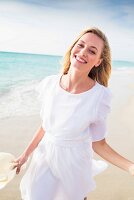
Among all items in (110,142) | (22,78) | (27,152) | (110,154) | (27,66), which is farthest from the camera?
(27,66)

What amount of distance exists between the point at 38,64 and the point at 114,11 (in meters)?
3.76

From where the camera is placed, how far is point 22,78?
40.0 ft

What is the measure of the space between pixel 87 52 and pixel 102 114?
266mm

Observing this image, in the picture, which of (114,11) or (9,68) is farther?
(114,11)

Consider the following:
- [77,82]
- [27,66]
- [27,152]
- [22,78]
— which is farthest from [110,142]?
[27,66]

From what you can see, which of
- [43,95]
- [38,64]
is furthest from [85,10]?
[43,95]

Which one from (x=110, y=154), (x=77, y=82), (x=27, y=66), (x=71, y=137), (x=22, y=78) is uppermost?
(x=77, y=82)

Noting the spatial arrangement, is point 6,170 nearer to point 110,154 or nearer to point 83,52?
point 110,154

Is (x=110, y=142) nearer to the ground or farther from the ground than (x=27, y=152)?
nearer to the ground

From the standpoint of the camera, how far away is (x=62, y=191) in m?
1.91

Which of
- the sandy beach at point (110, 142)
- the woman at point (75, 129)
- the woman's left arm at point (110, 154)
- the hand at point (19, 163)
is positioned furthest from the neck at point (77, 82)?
the sandy beach at point (110, 142)

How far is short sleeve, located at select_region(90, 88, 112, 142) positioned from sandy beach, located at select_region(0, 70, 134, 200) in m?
1.31

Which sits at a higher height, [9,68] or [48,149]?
[48,149]

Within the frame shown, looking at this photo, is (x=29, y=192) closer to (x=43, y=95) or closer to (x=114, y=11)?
(x=43, y=95)
